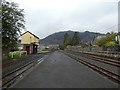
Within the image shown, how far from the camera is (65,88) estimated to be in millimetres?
10750

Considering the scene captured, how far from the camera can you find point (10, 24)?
31031 mm

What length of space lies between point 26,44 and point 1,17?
5147 centimetres

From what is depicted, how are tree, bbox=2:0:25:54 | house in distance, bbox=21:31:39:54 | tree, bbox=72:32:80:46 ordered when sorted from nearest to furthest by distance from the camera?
tree, bbox=2:0:25:54
house in distance, bbox=21:31:39:54
tree, bbox=72:32:80:46

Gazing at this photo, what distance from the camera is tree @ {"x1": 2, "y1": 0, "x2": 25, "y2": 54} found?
3061 cm

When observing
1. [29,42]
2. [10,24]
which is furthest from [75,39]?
[10,24]

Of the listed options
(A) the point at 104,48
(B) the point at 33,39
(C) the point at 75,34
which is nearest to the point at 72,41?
(C) the point at 75,34

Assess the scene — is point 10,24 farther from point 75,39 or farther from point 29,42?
point 75,39

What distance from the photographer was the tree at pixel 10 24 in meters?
30.6

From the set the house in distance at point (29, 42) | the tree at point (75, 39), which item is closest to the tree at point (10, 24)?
the house in distance at point (29, 42)

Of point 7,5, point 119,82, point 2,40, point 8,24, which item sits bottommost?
point 119,82

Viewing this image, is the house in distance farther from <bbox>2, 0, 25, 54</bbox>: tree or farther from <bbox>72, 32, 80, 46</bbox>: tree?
<bbox>72, 32, 80, 46</bbox>: tree

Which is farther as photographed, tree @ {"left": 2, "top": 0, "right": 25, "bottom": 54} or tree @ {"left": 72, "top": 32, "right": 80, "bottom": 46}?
tree @ {"left": 72, "top": 32, "right": 80, "bottom": 46}

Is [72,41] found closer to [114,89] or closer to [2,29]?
[2,29]

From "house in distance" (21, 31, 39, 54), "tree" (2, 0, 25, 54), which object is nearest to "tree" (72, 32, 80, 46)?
"house in distance" (21, 31, 39, 54)
